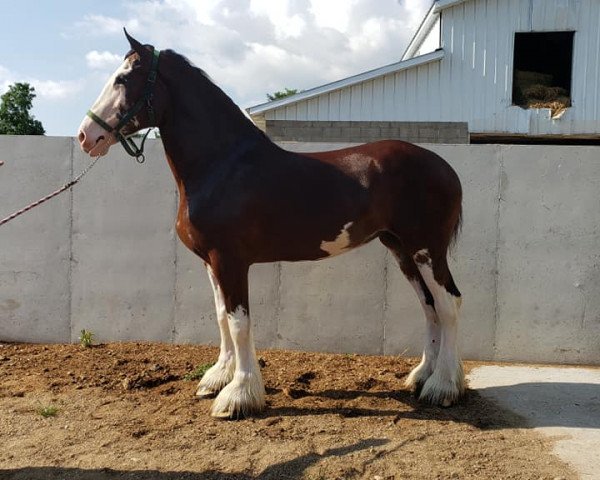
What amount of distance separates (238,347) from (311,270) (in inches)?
65.6

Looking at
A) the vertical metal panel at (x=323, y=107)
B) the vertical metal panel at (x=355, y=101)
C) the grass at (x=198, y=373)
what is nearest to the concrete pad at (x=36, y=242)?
the grass at (x=198, y=373)

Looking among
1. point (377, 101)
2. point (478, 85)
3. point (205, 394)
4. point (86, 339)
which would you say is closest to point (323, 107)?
point (377, 101)

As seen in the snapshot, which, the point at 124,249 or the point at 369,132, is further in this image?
the point at 369,132

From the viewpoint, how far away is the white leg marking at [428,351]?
3672 millimetres

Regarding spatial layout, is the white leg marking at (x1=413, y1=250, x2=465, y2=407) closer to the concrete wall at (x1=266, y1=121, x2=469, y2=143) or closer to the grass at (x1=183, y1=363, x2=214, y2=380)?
the grass at (x1=183, y1=363, x2=214, y2=380)

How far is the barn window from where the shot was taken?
970cm

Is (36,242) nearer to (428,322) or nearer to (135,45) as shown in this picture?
(135,45)

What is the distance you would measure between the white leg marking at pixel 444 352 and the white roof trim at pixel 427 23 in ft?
25.1

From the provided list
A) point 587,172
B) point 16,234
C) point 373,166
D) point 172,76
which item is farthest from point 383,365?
point 16,234

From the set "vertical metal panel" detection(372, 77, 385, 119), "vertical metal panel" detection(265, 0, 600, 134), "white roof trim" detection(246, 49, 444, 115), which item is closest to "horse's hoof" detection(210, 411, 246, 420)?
"white roof trim" detection(246, 49, 444, 115)

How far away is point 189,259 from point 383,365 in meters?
2.02

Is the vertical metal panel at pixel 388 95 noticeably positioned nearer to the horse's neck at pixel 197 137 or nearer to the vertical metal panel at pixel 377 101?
the vertical metal panel at pixel 377 101

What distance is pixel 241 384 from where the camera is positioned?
3.20m

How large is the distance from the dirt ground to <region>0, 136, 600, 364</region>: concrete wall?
633 mm
